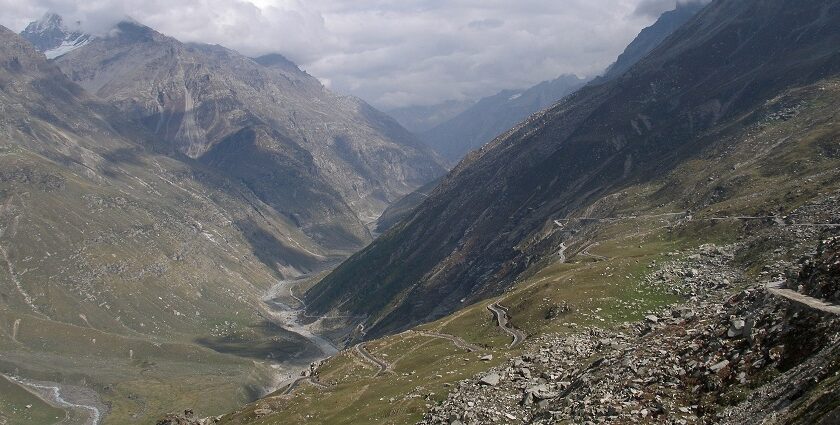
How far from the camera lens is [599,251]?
557 feet

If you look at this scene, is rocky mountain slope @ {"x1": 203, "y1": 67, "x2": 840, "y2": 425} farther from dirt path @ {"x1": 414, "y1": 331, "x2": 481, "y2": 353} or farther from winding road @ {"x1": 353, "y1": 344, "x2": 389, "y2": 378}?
winding road @ {"x1": 353, "y1": 344, "x2": 389, "y2": 378}

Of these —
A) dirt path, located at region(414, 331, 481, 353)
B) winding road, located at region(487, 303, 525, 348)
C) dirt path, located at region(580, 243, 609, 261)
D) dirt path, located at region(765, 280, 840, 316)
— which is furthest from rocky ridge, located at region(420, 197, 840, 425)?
dirt path, located at region(580, 243, 609, 261)

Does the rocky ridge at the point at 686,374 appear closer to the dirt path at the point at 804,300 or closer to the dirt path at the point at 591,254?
the dirt path at the point at 804,300

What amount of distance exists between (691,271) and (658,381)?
58.5 m

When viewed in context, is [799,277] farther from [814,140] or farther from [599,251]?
[814,140]

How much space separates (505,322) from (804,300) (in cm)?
8403

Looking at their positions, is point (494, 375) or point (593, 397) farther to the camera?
point (494, 375)

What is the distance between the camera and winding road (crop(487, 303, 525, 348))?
107269mm

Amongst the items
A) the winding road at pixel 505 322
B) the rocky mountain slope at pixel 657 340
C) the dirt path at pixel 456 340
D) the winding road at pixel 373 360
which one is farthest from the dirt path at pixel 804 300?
the winding road at pixel 373 360

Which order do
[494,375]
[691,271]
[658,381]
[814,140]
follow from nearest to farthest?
[658,381], [494,375], [691,271], [814,140]

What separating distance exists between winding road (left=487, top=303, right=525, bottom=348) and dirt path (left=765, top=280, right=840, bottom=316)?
183 ft

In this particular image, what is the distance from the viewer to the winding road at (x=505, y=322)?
352ft

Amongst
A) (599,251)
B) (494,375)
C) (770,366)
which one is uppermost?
(770,366)

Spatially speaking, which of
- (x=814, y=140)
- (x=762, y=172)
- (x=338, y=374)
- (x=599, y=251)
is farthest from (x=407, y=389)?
(x=814, y=140)
